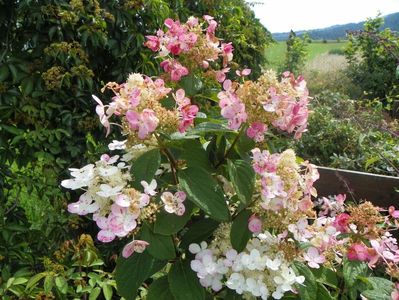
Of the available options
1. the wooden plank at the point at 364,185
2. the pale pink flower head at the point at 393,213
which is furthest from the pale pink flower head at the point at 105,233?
the wooden plank at the point at 364,185

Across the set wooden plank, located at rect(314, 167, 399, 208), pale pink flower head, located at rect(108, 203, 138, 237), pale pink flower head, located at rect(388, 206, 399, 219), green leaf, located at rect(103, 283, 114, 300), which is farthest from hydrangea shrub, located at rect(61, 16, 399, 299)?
wooden plank, located at rect(314, 167, 399, 208)

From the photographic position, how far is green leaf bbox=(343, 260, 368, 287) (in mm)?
1177

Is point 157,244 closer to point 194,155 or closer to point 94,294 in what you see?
point 194,155

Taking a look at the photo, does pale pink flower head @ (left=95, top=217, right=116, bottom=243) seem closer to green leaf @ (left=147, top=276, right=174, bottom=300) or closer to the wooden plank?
green leaf @ (left=147, top=276, right=174, bottom=300)

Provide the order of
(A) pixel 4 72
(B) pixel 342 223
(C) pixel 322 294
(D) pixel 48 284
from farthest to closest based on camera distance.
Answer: (A) pixel 4 72
(D) pixel 48 284
(B) pixel 342 223
(C) pixel 322 294

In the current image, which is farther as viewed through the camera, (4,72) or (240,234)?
(4,72)

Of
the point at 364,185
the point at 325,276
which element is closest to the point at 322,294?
the point at 325,276

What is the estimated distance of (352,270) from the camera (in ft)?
3.90

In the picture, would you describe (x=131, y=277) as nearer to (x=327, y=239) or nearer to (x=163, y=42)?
(x=327, y=239)

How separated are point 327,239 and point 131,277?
45 cm

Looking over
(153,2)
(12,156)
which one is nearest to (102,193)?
(12,156)

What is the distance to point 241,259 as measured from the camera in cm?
100

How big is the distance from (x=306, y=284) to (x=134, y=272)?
381 millimetres

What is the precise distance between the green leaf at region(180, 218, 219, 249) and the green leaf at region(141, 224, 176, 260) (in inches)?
5.2
